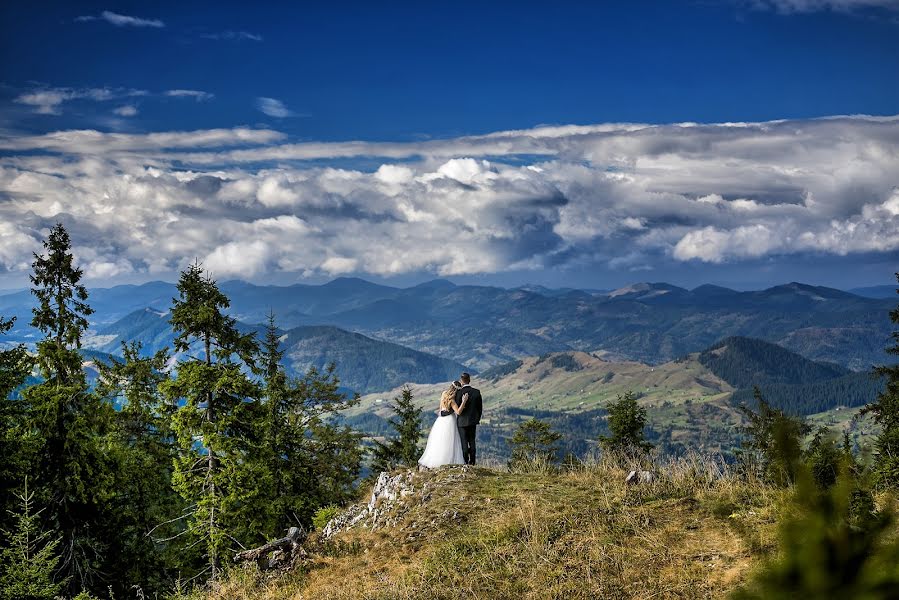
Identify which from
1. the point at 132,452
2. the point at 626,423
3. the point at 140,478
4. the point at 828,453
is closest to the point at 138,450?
the point at 132,452

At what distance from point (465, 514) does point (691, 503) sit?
16.9ft

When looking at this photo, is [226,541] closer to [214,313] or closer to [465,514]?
[214,313]

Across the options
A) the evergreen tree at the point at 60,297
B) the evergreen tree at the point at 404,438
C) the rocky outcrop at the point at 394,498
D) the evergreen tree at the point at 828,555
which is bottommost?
the evergreen tree at the point at 404,438

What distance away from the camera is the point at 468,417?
21219 millimetres

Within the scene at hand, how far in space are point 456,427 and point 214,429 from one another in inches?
455

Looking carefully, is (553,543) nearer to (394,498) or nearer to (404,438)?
(394,498)

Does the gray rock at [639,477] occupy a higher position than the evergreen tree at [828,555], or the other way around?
the evergreen tree at [828,555]

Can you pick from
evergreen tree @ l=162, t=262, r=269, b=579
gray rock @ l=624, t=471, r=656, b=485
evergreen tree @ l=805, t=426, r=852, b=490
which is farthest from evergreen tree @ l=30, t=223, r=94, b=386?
evergreen tree @ l=805, t=426, r=852, b=490

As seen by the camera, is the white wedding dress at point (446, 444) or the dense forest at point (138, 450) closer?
the white wedding dress at point (446, 444)

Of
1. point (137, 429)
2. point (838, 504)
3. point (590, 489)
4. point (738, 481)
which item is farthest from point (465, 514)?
point (137, 429)

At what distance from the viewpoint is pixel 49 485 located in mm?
25141

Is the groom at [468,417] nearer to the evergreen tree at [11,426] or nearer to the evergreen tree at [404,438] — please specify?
the evergreen tree at [11,426]

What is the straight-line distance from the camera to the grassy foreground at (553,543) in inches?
377

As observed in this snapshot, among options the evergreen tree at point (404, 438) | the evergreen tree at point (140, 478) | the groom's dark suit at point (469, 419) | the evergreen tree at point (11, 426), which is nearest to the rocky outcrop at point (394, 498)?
the groom's dark suit at point (469, 419)
